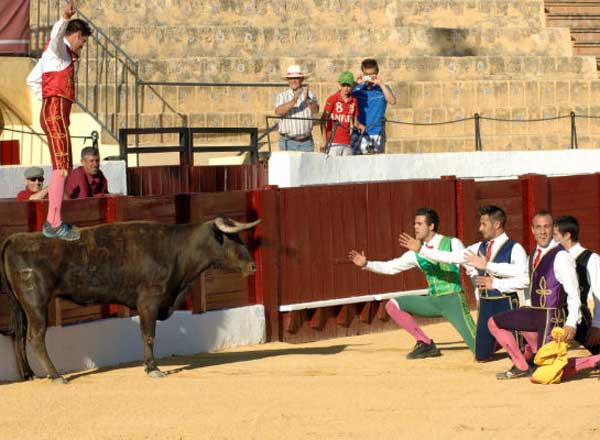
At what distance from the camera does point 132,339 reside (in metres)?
10.4

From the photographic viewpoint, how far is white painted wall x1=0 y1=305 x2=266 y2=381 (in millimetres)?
9734

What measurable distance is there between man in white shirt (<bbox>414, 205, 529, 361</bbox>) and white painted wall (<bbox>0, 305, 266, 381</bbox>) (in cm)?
195

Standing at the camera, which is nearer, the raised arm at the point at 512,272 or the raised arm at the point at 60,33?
the raised arm at the point at 60,33

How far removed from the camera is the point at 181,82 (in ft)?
57.3

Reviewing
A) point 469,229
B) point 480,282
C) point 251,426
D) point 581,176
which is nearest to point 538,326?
point 480,282

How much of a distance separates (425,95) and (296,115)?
14.9ft

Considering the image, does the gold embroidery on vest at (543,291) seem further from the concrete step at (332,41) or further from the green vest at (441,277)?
the concrete step at (332,41)

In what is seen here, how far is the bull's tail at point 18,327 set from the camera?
9.29 m

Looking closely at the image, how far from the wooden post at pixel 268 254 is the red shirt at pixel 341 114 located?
267 centimetres

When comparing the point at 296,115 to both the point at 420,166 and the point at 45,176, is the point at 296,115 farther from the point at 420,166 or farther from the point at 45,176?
the point at 45,176

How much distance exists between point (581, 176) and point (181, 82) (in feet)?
16.5

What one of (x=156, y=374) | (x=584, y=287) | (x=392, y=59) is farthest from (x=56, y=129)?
(x=392, y=59)

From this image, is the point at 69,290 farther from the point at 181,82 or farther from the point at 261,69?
the point at 261,69

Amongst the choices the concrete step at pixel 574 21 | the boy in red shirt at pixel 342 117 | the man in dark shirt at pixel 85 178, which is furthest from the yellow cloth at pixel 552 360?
the concrete step at pixel 574 21
